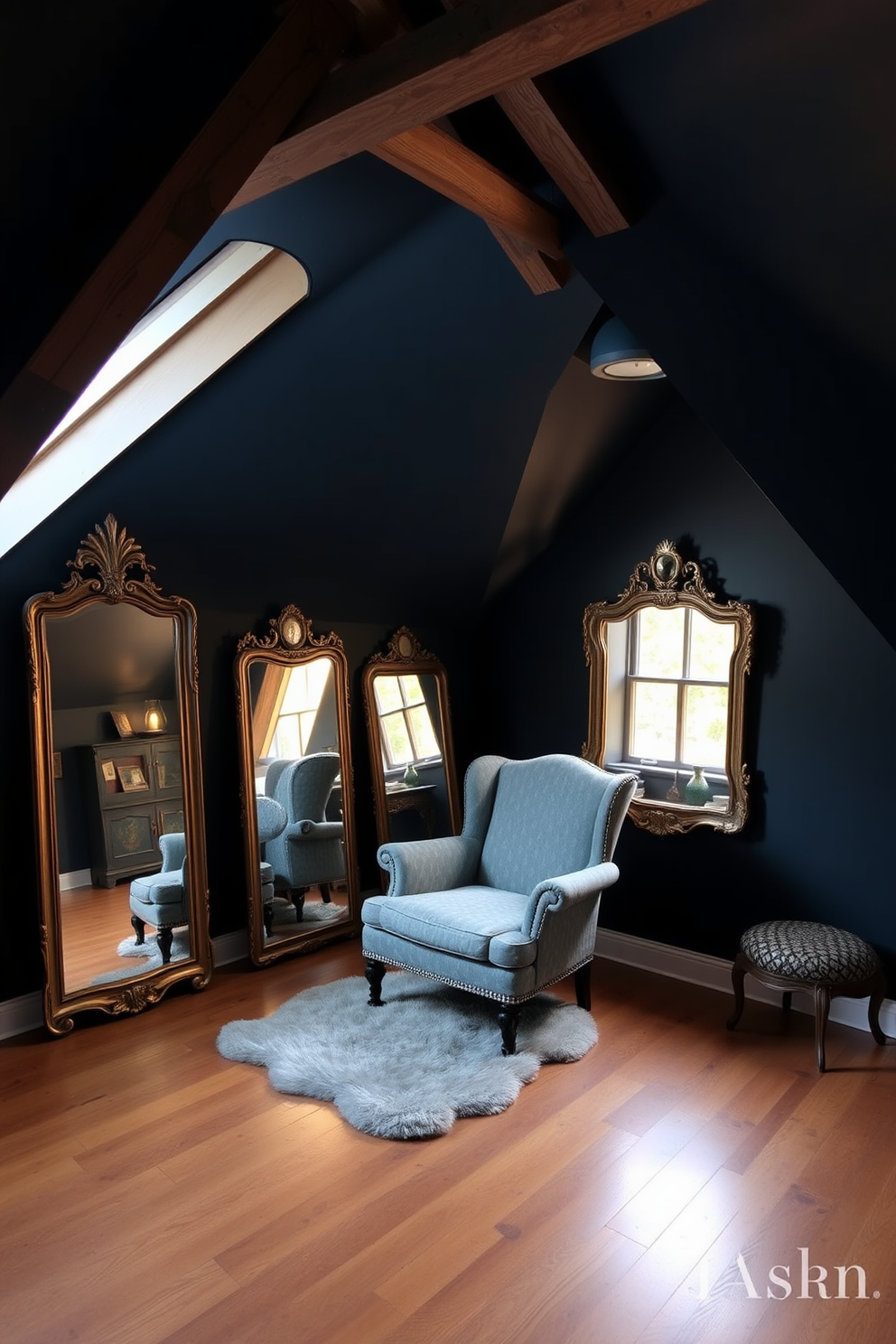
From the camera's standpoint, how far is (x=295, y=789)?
425 cm

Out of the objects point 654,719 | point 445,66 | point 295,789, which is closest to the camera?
point 445,66

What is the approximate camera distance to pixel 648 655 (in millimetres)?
4336

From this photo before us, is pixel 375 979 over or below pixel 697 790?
below

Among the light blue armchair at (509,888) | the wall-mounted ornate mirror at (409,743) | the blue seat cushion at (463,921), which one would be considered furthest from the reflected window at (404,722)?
the blue seat cushion at (463,921)

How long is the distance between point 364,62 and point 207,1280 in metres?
2.76

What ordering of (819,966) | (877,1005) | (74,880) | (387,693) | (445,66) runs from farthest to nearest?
1. (387,693)
2. (74,880)
3. (877,1005)
4. (819,966)
5. (445,66)

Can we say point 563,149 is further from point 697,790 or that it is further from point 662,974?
point 662,974

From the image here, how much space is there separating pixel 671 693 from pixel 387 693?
1.51m

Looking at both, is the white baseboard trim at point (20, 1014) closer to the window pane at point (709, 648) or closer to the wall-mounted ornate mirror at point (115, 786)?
the wall-mounted ornate mirror at point (115, 786)

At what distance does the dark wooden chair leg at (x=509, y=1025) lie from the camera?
3188 millimetres

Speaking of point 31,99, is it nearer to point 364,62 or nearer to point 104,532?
point 364,62

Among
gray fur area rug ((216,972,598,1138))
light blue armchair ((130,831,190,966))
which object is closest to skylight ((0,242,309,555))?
light blue armchair ((130,831,190,966))

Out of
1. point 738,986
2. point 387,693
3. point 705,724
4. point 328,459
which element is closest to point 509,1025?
point 738,986

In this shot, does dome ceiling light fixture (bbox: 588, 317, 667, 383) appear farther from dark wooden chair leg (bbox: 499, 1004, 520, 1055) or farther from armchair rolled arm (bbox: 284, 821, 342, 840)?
armchair rolled arm (bbox: 284, 821, 342, 840)
